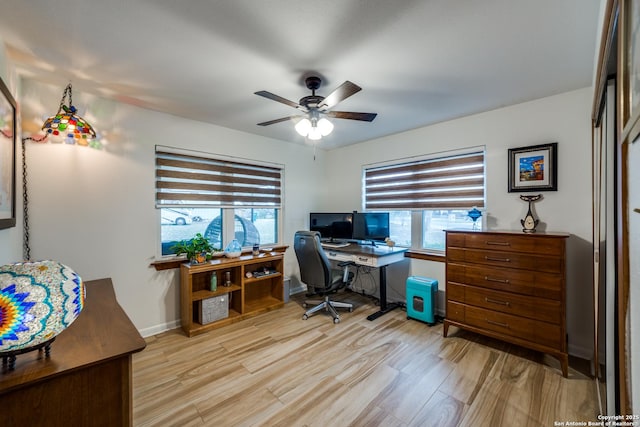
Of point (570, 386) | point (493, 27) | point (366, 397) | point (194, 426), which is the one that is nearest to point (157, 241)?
point (194, 426)

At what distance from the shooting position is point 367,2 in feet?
4.48

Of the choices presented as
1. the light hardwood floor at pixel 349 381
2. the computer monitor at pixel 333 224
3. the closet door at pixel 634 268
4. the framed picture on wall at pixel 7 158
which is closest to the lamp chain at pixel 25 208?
the framed picture on wall at pixel 7 158

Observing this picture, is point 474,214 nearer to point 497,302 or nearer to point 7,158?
point 497,302

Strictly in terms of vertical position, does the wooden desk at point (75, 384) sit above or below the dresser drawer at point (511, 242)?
below

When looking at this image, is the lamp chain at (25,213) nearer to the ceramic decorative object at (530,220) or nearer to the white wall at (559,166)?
the white wall at (559,166)

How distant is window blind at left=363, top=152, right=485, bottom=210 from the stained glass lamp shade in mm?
3368

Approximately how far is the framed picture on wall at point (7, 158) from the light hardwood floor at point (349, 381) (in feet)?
4.85

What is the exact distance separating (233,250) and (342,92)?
7.62ft

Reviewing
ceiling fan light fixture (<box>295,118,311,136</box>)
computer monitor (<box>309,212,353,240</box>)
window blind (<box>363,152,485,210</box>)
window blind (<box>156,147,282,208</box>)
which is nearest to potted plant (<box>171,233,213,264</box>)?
window blind (<box>156,147,282,208</box>)

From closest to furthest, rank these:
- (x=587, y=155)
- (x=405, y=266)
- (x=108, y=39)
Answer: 1. (x=108, y=39)
2. (x=587, y=155)
3. (x=405, y=266)

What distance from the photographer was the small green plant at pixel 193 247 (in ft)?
9.52

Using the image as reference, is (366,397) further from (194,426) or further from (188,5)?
(188,5)

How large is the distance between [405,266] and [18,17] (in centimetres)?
398

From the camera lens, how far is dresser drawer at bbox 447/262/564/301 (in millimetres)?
2119
